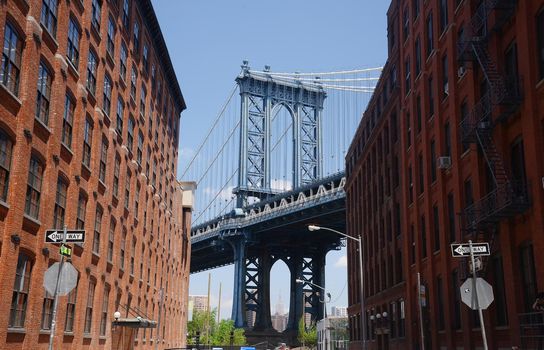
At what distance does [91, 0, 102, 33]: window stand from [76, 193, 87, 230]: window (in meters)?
9.26

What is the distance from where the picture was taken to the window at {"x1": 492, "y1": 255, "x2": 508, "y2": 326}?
26172mm

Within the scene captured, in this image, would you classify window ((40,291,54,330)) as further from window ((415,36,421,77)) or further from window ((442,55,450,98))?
window ((415,36,421,77))

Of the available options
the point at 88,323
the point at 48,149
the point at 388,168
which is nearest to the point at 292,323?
the point at 388,168

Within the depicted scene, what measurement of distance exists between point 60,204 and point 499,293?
19.4 m

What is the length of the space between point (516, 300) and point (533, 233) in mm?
2901

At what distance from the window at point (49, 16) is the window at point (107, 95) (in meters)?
8.99

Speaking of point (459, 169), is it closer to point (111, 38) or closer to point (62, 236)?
point (62, 236)

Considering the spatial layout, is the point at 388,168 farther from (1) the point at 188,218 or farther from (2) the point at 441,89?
(1) the point at 188,218

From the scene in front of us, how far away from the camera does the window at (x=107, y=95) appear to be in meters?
37.8

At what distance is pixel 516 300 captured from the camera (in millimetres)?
24000

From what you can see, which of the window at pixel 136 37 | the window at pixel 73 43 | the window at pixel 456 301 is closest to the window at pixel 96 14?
the window at pixel 73 43

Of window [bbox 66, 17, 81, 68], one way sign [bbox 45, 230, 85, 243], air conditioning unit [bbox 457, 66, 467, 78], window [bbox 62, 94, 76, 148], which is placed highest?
window [bbox 66, 17, 81, 68]

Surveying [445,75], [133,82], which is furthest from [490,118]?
[133,82]

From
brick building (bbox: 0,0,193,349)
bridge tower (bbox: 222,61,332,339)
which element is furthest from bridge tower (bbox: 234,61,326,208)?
brick building (bbox: 0,0,193,349)
